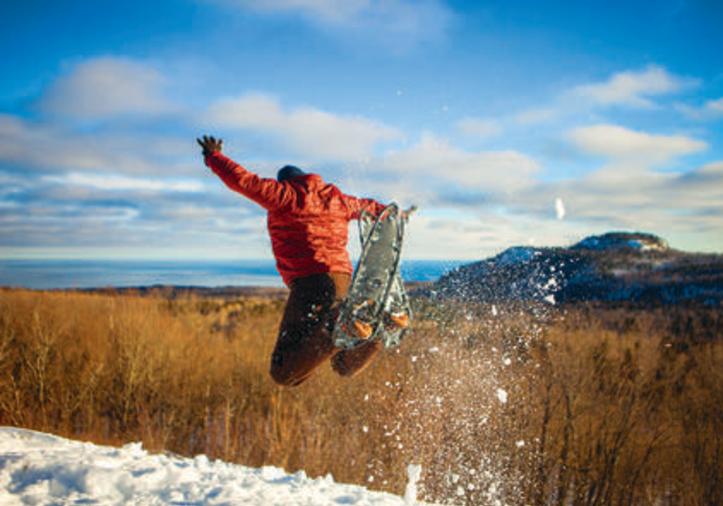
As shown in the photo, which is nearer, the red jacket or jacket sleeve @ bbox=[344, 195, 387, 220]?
the red jacket

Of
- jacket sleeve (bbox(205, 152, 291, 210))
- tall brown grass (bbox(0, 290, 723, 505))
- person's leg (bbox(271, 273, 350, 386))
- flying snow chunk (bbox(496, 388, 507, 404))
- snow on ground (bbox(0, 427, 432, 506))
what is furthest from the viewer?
flying snow chunk (bbox(496, 388, 507, 404))

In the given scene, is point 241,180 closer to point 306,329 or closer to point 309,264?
point 309,264

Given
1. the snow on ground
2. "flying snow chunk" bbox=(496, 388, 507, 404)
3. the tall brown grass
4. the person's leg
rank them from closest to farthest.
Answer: the person's leg, the snow on ground, the tall brown grass, "flying snow chunk" bbox=(496, 388, 507, 404)

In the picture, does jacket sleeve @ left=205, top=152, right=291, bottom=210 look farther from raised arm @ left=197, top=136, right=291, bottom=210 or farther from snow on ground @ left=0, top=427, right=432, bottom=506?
snow on ground @ left=0, top=427, right=432, bottom=506

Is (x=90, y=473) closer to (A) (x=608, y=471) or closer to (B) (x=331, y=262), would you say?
(B) (x=331, y=262)

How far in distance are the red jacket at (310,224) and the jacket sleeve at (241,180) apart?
0.10 metres

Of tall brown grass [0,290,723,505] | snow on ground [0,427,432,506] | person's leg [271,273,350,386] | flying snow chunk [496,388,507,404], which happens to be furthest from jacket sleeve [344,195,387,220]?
flying snow chunk [496,388,507,404]

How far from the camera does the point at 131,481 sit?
28.2 feet

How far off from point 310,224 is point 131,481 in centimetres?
629

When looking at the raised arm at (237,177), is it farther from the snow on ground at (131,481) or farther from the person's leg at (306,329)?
the snow on ground at (131,481)

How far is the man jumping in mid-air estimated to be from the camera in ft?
17.0

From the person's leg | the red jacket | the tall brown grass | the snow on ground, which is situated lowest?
the tall brown grass

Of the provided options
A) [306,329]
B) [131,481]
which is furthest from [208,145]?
[131,481]

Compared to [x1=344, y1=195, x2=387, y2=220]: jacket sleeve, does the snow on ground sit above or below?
below
